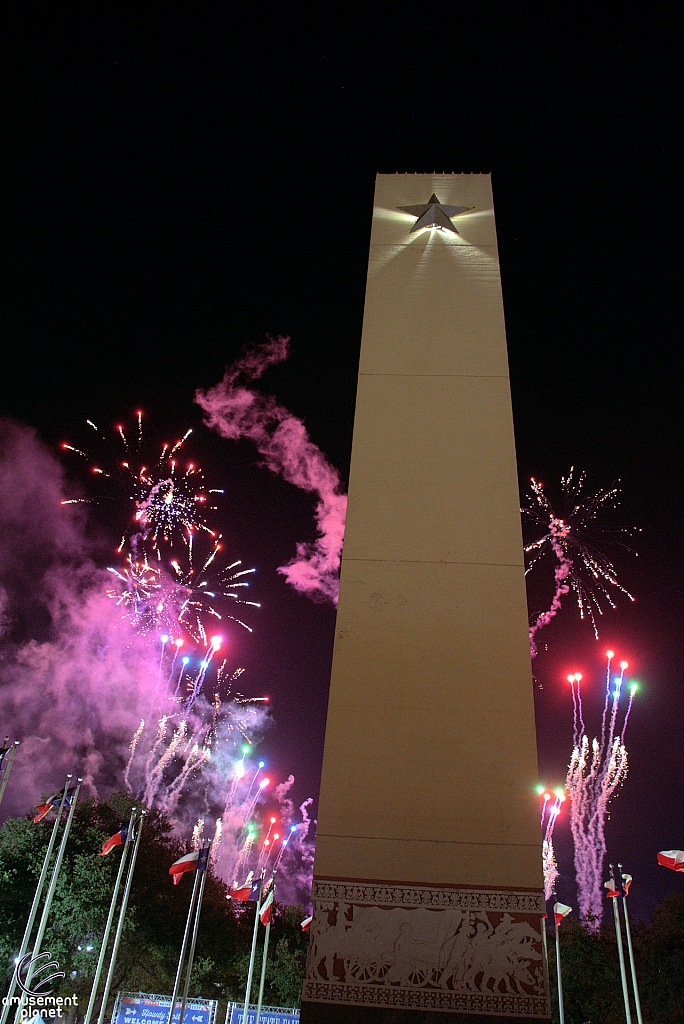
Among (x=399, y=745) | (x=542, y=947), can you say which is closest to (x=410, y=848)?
(x=399, y=745)

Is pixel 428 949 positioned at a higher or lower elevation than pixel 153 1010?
lower

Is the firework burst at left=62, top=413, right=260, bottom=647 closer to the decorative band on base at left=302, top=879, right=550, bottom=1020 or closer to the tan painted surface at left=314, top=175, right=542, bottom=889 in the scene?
the tan painted surface at left=314, top=175, right=542, bottom=889

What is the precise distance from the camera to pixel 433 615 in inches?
207

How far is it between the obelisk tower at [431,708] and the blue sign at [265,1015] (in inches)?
707

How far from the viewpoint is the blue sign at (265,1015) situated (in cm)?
1911

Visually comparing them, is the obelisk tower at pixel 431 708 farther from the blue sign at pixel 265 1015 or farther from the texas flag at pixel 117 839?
the blue sign at pixel 265 1015

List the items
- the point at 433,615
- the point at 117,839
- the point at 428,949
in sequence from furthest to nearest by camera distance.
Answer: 1. the point at 117,839
2. the point at 433,615
3. the point at 428,949

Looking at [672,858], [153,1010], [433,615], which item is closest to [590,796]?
[672,858]

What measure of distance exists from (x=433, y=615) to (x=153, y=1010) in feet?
59.4

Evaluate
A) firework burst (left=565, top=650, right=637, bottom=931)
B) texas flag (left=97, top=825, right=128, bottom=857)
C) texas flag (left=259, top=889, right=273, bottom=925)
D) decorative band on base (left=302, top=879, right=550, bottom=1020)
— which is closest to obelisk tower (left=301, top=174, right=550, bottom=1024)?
decorative band on base (left=302, top=879, right=550, bottom=1020)

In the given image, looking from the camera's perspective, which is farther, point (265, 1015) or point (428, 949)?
point (265, 1015)

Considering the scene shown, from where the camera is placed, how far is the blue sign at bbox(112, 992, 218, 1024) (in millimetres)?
17844

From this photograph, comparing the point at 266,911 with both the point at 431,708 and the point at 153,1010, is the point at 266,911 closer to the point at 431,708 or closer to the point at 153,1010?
the point at 153,1010

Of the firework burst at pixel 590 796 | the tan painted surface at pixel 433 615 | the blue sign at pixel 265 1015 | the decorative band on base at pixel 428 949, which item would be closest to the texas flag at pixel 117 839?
the blue sign at pixel 265 1015
